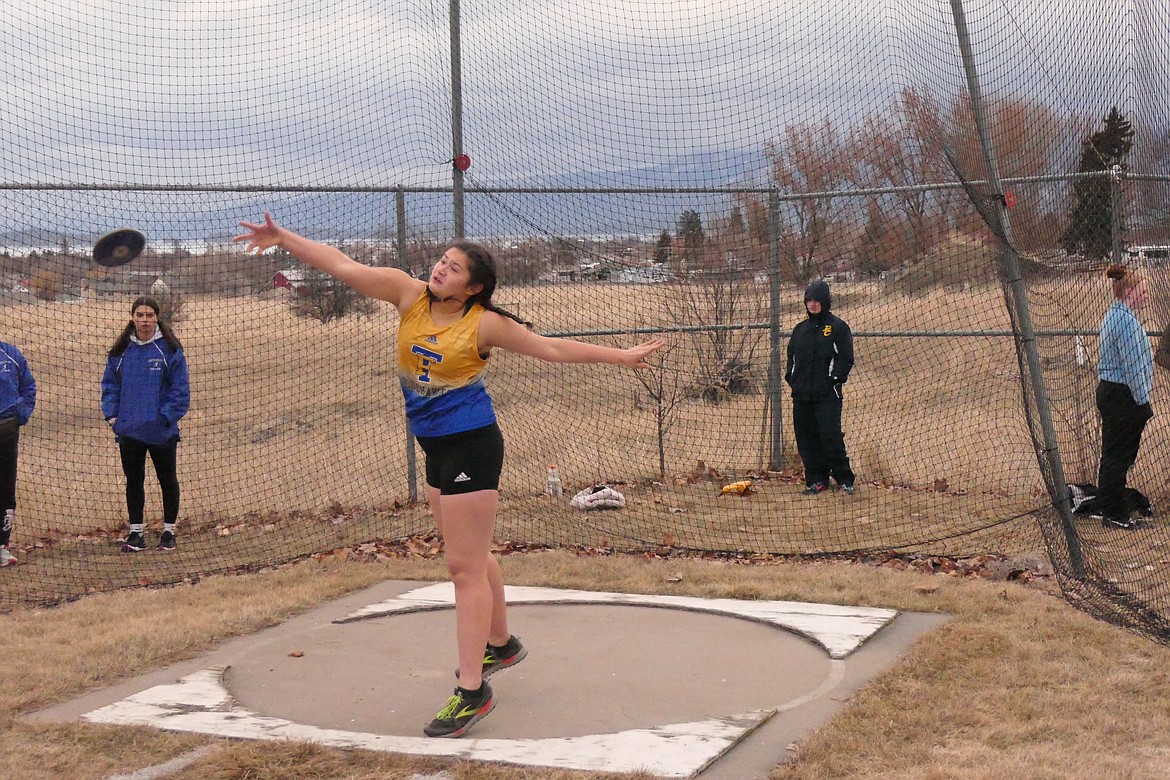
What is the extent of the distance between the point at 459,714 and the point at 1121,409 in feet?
19.4

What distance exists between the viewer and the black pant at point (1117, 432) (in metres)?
8.68

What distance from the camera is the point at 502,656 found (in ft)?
18.4

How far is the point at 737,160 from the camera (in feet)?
Answer: 34.8

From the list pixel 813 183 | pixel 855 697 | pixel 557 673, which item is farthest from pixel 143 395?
pixel 813 183

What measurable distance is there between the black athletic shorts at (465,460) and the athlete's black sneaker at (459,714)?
0.85m

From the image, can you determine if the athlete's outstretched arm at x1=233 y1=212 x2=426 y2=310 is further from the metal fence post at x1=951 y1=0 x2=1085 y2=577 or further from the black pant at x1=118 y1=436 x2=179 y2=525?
the black pant at x1=118 y1=436 x2=179 y2=525

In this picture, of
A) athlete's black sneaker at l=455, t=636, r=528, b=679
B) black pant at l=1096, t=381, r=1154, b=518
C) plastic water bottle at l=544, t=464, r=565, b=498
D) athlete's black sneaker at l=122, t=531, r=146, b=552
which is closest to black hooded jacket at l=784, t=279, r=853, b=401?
plastic water bottle at l=544, t=464, r=565, b=498

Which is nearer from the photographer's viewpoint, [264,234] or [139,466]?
[264,234]

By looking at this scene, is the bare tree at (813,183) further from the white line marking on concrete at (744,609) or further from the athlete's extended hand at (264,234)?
the athlete's extended hand at (264,234)

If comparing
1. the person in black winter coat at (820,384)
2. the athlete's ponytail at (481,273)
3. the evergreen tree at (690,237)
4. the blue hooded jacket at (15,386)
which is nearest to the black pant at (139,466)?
the blue hooded jacket at (15,386)

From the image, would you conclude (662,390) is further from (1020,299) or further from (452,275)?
(452,275)

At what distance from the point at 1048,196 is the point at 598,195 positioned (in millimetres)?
3932

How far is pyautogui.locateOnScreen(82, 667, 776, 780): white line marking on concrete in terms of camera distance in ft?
15.0

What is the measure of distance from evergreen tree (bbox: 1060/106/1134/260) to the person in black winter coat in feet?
11.1
